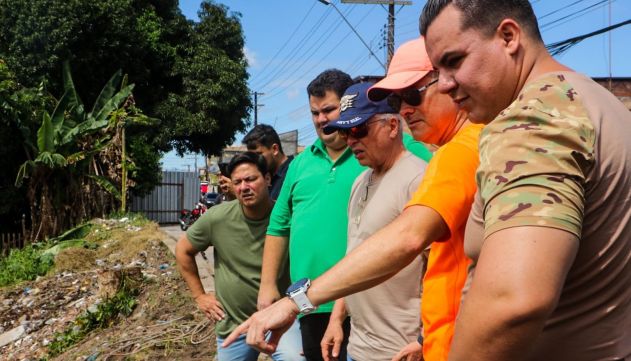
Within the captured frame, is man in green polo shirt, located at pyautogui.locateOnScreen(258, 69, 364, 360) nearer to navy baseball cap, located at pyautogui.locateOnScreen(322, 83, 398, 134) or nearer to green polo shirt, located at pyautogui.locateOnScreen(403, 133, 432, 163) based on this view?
green polo shirt, located at pyautogui.locateOnScreen(403, 133, 432, 163)

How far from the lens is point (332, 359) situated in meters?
3.09

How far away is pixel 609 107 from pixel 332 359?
2231 millimetres

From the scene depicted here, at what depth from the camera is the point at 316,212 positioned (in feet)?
11.4

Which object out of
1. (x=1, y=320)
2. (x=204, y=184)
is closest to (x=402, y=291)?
(x=1, y=320)

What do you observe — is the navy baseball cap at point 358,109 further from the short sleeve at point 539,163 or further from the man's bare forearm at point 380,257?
the short sleeve at point 539,163

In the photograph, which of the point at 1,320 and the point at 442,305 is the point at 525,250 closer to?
the point at 442,305

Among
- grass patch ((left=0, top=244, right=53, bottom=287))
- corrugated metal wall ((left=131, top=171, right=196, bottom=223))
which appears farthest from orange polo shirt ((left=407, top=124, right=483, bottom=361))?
corrugated metal wall ((left=131, top=171, right=196, bottom=223))

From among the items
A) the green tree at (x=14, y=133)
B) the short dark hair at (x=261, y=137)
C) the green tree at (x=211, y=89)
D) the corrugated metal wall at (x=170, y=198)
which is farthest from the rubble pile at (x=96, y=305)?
the corrugated metal wall at (x=170, y=198)

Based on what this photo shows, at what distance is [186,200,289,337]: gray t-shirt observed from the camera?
13.3 feet

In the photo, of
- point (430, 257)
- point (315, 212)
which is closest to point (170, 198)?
point (315, 212)

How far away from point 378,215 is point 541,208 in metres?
1.50

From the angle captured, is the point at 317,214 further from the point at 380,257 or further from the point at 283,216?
the point at 380,257

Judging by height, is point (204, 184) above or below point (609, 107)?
below

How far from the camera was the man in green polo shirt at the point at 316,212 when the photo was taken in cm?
339
